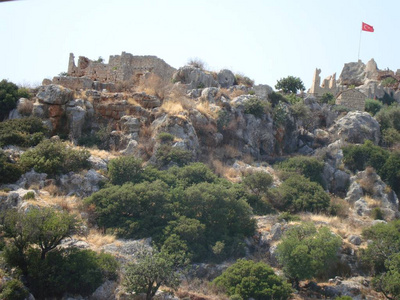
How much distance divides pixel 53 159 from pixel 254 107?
1472 centimetres

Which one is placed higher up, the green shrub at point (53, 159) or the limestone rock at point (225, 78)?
the limestone rock at point (225, 78)

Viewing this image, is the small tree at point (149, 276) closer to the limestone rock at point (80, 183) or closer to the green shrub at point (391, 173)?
the limestone rock at point (80, 183)

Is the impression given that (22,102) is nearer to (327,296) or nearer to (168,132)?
(168,132)

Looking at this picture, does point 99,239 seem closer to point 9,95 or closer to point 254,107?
point 9,95

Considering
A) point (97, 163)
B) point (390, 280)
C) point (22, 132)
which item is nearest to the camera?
point (390, 280)

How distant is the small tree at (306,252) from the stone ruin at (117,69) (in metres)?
16.8

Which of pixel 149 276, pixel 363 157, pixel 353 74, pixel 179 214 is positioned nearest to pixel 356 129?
pixel 363 157

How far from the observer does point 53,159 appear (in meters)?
26.0

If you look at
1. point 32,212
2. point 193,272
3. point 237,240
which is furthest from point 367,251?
point 32,212

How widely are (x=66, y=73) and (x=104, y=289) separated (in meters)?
23.3

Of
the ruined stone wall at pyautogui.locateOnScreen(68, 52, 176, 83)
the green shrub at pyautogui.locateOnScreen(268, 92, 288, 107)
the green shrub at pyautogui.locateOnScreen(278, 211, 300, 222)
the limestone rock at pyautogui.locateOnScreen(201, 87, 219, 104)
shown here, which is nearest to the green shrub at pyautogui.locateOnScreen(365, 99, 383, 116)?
the green shrub at pyautogui.locateOnScreen(268, 92, 288, 107)

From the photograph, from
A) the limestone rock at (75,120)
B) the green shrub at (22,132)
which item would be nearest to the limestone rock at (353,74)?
the limestone rock at (75,120)

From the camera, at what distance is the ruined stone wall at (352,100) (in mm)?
43344

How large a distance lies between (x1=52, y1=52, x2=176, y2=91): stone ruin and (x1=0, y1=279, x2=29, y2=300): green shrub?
18244 millimetres
